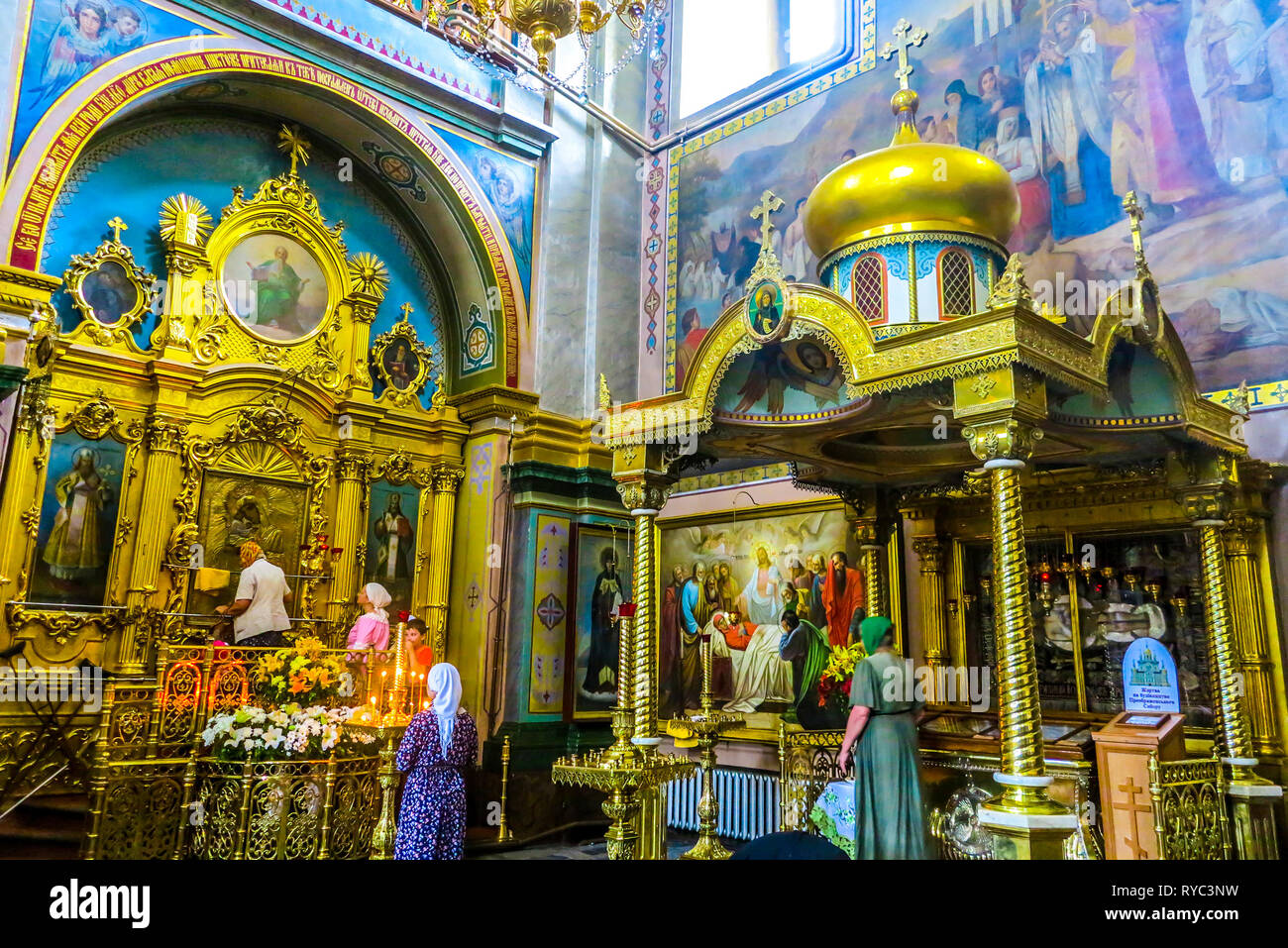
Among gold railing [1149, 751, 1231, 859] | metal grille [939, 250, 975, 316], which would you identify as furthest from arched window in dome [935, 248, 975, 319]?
gold railing [1149, 751, 1231, 859]

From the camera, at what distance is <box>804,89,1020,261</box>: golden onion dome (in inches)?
270

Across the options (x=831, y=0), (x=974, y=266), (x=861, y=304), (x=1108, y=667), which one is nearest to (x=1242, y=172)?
(x=974, y=266)

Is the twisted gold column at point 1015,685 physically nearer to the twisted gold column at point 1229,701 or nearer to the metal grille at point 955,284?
the metal grille at point 955,284

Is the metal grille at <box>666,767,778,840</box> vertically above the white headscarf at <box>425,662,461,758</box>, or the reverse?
the white headscarf at <box>425,662,461,758</box>

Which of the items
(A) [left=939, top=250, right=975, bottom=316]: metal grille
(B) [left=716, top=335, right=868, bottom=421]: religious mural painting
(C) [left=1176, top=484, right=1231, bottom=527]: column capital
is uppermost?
(A) [left=939, top=250, right=975, bottom=316]: metal grille

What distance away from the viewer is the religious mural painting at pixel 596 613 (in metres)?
11.1

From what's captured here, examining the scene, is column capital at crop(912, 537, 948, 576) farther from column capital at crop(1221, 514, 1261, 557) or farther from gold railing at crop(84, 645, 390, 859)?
gold railing at crop(84, 645, 390, 859)

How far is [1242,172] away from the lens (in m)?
7.98

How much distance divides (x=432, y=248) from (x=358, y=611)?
4.84 meters

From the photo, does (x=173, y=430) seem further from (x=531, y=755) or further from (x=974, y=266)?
(x=974, y=266)

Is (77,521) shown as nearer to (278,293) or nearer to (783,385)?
(278,293)

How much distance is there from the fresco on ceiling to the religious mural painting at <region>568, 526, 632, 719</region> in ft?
9.87
